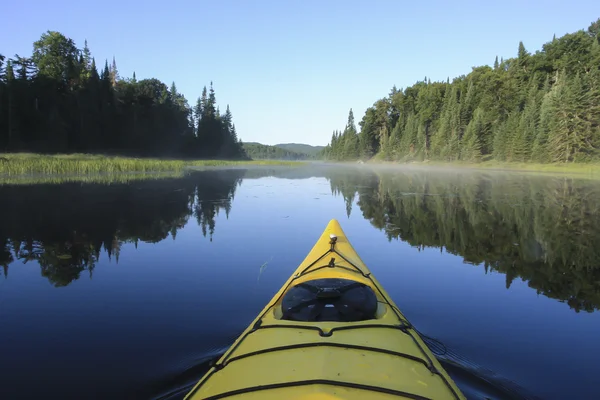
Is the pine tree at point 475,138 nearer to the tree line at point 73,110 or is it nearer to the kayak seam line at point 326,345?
the tree line at point 73,110

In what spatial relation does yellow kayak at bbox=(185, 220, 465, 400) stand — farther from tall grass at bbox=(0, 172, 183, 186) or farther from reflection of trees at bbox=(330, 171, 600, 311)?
tall grass at bbox=(0, 172, 183, 186)

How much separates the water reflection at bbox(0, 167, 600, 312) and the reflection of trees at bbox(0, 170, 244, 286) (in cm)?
3

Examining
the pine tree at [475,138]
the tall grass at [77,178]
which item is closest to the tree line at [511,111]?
the pine tree at [475,138]

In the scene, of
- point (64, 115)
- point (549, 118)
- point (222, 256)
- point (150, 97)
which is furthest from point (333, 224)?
point (150, 97)

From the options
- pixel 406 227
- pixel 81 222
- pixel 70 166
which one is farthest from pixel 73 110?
pixel 406 227

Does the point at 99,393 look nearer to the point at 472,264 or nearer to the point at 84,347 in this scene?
the point at 84,347

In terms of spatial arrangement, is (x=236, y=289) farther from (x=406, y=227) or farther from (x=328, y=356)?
(x=406, y=227)

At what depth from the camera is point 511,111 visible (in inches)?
2312

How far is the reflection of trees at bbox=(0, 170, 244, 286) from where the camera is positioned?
8102mm

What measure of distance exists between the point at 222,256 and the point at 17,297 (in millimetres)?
3706

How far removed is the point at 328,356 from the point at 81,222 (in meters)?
11.1

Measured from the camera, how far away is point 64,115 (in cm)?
5050

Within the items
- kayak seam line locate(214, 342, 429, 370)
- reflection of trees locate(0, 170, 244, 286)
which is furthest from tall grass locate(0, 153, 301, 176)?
kayak seam line locate(214, 342, 429, 370)

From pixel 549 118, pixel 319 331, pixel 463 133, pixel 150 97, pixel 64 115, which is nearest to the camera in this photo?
pixel 319 331
